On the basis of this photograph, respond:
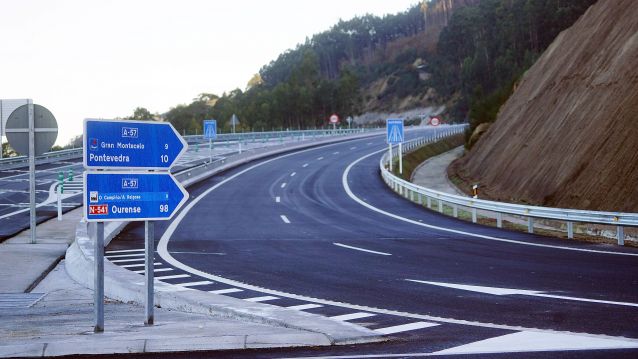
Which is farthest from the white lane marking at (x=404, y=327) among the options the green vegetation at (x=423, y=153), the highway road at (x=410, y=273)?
the green vegetation at (x=423, y=153)

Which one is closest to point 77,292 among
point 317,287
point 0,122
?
point 317,287

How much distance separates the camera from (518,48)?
442 ft

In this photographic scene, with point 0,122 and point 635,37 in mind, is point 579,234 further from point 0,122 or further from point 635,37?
point 0,122

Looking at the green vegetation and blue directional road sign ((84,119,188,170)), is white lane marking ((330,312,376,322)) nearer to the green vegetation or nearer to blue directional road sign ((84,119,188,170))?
blue directional road sign ((84,119,188,170))

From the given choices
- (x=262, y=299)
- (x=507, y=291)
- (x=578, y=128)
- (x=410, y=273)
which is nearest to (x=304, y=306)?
(x=262, y=299)

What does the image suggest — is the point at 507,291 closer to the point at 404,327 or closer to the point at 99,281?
the point at 404,327

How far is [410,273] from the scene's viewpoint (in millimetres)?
14734

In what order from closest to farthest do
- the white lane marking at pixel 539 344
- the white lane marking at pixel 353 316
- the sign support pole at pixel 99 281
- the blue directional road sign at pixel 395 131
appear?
the white lane marking at pixel 539 344, the sign support pole at pixel 99 281, the white lane marking at pixel 353 316, the blue directional road sign at pixel 395 131

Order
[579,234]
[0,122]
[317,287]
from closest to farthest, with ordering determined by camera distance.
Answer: [317,287] → [579,234] → [0,122]

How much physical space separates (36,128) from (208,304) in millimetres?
9148

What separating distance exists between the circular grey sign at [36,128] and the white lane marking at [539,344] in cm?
1212

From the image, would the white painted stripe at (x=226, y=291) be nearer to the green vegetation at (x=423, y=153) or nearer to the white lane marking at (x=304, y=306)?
the white lane marking at (x=304, y=306)

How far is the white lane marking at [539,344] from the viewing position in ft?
24.7

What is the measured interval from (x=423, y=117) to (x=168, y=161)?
18269 cm
